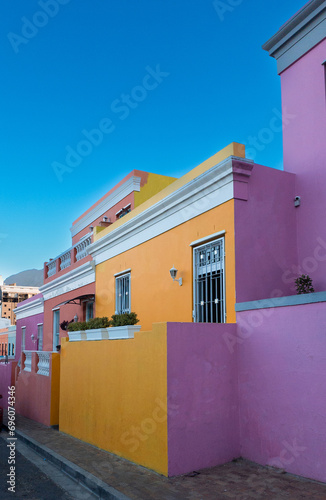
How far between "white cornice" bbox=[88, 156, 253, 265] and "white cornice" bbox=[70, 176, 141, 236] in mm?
4118

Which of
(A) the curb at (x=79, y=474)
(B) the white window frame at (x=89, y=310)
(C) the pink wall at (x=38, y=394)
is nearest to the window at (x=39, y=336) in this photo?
(C) the pink wall at (x=38, y=394)

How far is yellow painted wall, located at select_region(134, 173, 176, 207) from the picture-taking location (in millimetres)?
15891

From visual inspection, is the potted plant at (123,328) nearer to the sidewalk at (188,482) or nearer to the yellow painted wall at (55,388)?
the sidewalk at (188,482)

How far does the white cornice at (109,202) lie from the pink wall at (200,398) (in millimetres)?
9905

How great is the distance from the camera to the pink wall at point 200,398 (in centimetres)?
614

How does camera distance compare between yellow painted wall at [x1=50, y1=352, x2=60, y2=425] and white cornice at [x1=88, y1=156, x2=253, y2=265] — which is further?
yellow painted wall at [x1=50, y1=352, x2=60, y2=425]

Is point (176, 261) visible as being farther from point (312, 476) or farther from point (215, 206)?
point (312, 476)

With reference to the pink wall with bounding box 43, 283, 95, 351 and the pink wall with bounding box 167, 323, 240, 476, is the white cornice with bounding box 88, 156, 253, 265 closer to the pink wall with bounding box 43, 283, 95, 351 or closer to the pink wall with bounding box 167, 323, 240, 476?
the pink wall with bounding box 167, 323, 240, 476

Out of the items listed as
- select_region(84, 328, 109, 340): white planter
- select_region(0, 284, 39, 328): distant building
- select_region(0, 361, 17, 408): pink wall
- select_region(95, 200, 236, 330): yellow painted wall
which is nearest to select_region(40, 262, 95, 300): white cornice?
select_region(95, 200, 236, 330): yellow painted wall

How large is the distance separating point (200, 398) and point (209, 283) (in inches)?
88.3

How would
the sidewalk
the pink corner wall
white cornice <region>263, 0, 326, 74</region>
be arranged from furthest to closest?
1. white cornice <region>263, 0, 326, 74</region>
2. the pink corner wall
3. the sidewalk

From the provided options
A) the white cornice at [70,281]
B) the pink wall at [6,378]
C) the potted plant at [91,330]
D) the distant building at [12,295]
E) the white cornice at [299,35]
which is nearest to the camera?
the white cornice at [299,35]

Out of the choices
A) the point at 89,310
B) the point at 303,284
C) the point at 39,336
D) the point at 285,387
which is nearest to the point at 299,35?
the point at 303,284

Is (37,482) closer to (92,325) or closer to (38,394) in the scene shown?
(92,325)
